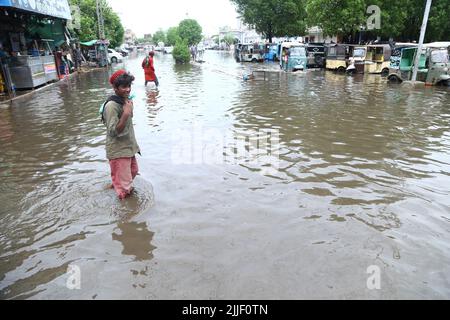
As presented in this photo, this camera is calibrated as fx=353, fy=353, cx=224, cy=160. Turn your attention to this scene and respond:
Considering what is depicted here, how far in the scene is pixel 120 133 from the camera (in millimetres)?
4531

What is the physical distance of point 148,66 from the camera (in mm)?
15680

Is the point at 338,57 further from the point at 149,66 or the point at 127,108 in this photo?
the point at 127,108

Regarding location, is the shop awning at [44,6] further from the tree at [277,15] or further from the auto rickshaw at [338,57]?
the tree at [277,15]

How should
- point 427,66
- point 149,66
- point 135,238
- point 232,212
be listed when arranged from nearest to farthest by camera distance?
point 135,238, point 232,212, point 149,66, point 427,66

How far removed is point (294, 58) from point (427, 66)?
33.8 ft

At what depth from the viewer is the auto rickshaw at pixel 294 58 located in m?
25.9

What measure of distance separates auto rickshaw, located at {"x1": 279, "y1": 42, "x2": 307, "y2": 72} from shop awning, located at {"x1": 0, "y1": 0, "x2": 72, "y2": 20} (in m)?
15.0

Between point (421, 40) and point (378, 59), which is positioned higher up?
point (421, 40)

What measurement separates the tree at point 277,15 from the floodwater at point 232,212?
38.6m

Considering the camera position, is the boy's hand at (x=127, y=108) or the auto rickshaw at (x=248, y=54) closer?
the boy's hand at (x=127, y=108)

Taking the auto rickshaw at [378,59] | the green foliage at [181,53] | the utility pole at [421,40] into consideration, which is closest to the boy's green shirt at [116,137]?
the utility pole at [421,40]

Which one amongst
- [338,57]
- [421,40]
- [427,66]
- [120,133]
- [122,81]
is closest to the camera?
[122,81]

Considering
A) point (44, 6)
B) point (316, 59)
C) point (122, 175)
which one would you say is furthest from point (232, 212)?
point (316, 59)
